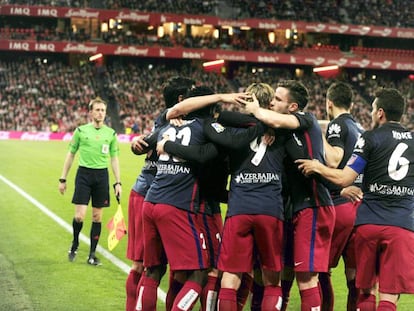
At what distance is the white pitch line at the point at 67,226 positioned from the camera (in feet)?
34.1

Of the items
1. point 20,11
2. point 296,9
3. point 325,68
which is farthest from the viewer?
point 296,9

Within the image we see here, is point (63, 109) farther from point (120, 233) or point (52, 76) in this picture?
point (120, 233)

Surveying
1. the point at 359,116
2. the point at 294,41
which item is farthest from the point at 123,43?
the point at 359,116

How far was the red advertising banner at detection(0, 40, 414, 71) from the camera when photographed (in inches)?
2151

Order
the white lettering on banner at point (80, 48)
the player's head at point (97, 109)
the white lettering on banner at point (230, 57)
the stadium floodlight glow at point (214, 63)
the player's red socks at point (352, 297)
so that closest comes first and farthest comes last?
the player's red socks at point (352, 297) → the player's head at point (97, 109) → the white lettering on banner at point (80, 48) → the white lettering on banner at point (230, 57) → the stadium floodlight glow at point (214, 63)

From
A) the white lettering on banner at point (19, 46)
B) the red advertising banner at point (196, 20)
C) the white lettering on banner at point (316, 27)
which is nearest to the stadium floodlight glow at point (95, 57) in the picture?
the red advertising banner at point (196, 20)

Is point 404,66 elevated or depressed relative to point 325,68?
elevated

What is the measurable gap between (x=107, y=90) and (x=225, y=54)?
10.7 m

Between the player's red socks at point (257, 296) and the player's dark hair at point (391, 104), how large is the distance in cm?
205

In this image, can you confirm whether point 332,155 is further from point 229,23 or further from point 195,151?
point 229,23

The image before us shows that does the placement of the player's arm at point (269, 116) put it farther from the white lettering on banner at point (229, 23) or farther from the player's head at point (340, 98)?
the white lettering on banner at point (229, 23)

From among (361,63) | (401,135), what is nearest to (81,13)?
(361,63)

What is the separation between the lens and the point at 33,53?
5678 cm

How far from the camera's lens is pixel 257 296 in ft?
23.0
